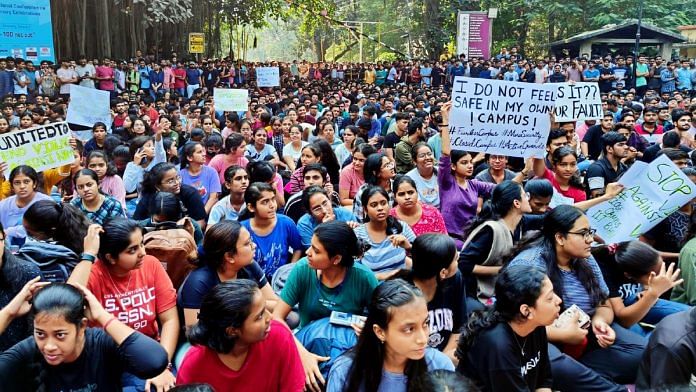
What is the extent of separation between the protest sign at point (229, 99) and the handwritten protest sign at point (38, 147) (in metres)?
5.32

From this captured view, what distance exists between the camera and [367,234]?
4.61 metres

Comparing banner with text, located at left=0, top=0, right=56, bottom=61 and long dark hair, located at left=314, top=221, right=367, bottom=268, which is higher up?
banner with text, located at left=0, top=0, right=56, bottom=61

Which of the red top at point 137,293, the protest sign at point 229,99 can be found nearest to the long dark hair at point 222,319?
the red top at point 137,293

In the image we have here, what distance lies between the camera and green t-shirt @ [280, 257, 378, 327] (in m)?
3.65

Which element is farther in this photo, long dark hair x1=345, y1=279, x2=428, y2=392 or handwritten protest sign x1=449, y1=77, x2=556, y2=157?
handwritten protest sign x1=449, y1=77, x2=556, y2=157

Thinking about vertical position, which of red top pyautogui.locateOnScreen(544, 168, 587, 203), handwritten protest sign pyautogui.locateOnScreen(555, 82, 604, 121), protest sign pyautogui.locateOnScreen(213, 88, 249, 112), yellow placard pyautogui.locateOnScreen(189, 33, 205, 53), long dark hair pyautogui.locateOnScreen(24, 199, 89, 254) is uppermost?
yellow placard pyautogui.locateOnScreen(189, 33, 205, 53)

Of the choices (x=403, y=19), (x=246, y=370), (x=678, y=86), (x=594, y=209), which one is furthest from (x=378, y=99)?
(x=403, y=19)

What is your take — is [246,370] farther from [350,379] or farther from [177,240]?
[177,240]

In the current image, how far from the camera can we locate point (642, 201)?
513 cm

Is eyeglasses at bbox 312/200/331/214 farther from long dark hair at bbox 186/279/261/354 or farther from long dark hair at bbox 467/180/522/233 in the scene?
long dark hair at bbox 186/279/261/354

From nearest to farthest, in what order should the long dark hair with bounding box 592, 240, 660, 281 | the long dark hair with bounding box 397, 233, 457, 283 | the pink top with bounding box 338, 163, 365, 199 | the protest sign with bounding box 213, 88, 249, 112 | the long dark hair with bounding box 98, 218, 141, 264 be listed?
1. the long dark hair with bounding box 98, 218, 141, 264
2. the long dark hair with bounding box 397, 233, 457, 283
3. the long dark hair with bounding box 592, 240, 660, 281
4. the pink top with bounding box 338, 163, 365, 199
5. the protest sign with bounding box 213, 88, 249, 112

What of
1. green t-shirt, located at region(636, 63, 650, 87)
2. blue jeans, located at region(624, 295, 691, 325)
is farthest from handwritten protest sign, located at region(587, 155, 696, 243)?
green t-shirt, located at region(636, 63, 650, 87)

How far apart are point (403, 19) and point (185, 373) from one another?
3699 cm

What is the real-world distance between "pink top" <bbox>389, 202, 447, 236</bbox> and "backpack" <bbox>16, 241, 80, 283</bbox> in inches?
94.6
